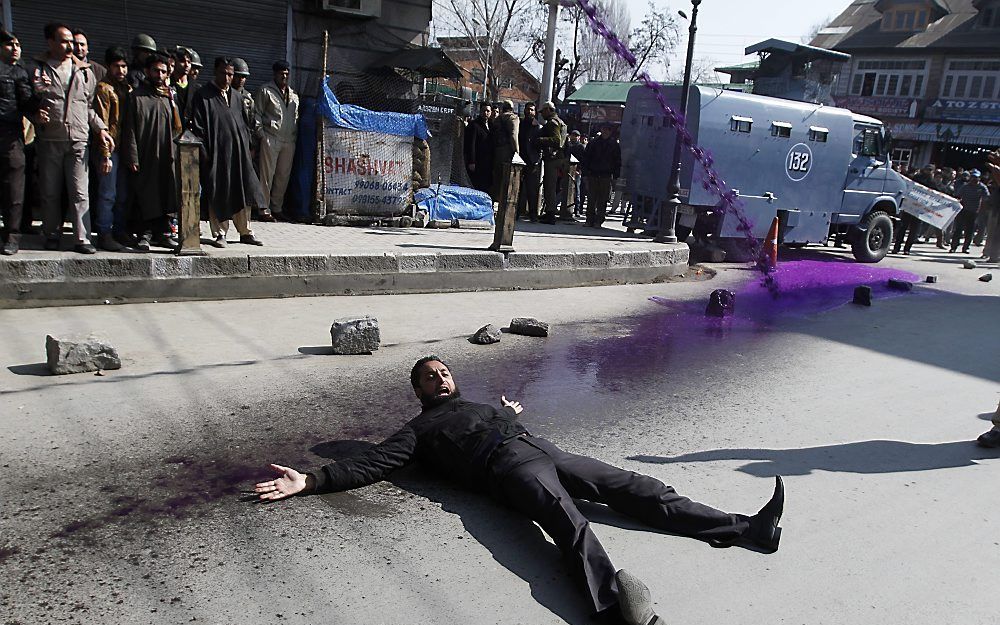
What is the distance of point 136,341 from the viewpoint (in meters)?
5.88

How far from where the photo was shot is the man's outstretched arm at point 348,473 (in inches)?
139

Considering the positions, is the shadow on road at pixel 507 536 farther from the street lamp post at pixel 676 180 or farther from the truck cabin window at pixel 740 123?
the truck cabin window at pixel 740 123

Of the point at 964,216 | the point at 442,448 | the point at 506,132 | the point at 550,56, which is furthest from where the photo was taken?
the point at 550,56

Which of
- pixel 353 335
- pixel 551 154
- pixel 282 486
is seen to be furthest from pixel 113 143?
pixel 551 154

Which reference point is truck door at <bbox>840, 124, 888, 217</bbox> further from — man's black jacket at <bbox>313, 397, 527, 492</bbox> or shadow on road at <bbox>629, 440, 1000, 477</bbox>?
man's black jacket at <bbox>313, 397, 527, 492</bbox>

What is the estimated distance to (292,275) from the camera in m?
7.86

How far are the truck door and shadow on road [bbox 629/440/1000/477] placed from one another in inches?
411

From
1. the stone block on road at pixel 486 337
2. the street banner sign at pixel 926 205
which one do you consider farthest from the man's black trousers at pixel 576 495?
the street banner sign at pixel 926 205

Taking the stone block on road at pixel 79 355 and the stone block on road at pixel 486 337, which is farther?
the stone block on road at pixel 486 337

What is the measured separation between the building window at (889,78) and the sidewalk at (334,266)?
37306 mm

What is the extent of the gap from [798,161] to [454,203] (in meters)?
6.12

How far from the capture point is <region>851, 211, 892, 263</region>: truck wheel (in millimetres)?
Result: 14633

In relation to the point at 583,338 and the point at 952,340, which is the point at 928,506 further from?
the point at 952,340

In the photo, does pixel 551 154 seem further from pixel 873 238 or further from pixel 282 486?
pixel 282 486
